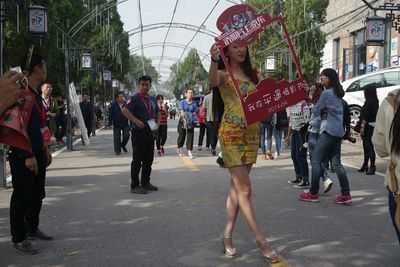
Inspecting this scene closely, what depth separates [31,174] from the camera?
4859mm

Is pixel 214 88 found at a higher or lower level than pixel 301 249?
higher

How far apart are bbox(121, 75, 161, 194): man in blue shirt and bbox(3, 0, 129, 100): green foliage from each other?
9.92 ft

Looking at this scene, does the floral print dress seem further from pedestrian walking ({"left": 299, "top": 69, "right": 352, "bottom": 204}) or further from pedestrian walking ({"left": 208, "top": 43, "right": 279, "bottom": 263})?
pedestrian walking ({"left": 299, "top": 69, "right": 352, "bottom": 204})

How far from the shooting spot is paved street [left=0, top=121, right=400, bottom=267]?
461cm

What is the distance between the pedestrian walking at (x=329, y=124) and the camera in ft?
22.3

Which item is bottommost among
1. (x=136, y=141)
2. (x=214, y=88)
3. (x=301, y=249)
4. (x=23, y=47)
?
(x=301, y=249)

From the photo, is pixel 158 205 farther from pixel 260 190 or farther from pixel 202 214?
pixel 260 190

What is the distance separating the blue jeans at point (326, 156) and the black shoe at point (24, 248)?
389cm

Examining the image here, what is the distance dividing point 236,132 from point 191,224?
180cm

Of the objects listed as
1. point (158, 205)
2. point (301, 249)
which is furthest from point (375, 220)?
point (158, 205)

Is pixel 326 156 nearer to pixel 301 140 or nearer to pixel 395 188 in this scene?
pixel 301 140

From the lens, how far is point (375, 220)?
6.05 metres

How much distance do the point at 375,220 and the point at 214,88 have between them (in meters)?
2.86

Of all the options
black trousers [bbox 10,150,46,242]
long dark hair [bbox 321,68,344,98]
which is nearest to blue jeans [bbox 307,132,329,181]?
long dark hair [bbox 321,68,344,98]
